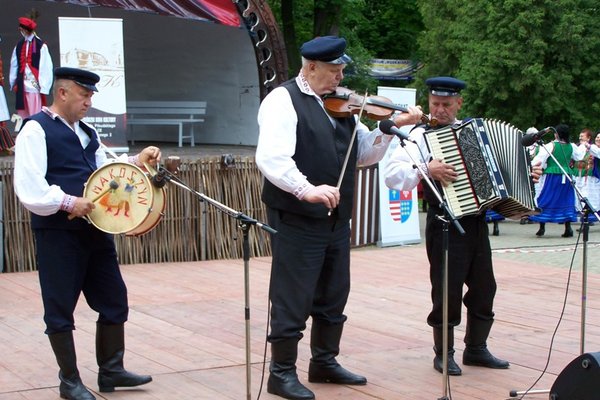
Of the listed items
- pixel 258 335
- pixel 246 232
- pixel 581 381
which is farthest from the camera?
pixel 258 335

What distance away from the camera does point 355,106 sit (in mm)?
5289

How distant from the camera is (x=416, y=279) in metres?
10.0

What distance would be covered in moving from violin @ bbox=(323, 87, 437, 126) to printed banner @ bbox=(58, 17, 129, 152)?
7.08m

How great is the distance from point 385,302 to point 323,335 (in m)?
3.09

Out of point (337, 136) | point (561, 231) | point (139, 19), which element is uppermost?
point (139, 19)

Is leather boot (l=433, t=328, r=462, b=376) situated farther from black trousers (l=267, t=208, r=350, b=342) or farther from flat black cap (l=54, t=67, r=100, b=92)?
flat black cap (l=54, t=67, r=100, b=92)

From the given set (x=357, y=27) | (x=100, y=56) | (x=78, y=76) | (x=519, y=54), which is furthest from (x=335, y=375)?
(x=357, y=27)

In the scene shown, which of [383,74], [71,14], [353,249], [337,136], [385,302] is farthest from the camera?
[383,74]

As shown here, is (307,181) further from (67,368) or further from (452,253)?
(67,368)

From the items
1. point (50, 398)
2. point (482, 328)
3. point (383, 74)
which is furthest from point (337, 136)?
point (383, 74)

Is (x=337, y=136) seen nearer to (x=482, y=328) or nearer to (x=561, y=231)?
(x=482, y=328)

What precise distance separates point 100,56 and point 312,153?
24.3 feet

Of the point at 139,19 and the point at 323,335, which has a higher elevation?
the point at 139,19

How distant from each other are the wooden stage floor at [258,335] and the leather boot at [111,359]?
0.07 metres
